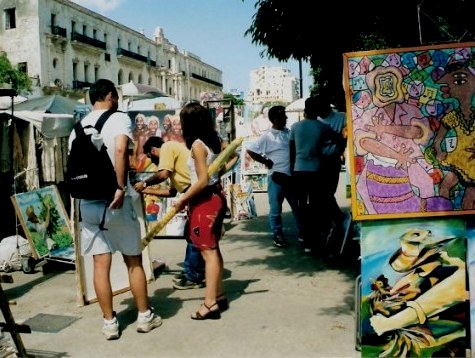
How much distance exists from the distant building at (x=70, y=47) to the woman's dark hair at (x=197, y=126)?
40.9 metres

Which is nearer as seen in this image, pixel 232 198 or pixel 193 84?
pixel 232 198

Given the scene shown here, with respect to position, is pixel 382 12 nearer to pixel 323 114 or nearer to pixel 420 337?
pixel 323 114

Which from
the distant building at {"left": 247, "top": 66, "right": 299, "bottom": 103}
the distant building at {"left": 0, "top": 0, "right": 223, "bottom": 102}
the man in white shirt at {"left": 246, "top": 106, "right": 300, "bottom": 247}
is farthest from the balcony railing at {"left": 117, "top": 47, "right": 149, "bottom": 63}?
the distant building at {"left": 247, "top": 66, "right": 299, "bottom": 103}

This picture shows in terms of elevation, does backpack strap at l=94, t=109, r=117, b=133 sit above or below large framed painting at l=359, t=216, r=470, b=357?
above

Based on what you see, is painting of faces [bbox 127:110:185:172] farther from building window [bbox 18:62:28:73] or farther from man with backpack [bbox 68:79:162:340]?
building window [bbox 18:62:28:73]

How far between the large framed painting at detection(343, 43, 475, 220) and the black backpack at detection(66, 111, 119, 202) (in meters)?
1.77

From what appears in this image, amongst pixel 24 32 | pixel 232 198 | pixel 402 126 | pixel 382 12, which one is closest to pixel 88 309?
pixel 402 126

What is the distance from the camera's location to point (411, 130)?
307 cm

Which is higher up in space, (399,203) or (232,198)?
(399,203)

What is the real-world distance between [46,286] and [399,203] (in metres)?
3.91

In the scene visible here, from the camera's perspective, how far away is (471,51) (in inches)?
118

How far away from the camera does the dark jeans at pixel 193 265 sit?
5125mm

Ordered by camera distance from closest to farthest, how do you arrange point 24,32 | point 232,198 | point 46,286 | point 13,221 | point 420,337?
point 420,337
point 46,286
point 13,221
point 232,198
point 24,32

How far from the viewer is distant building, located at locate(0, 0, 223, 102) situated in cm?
4297
